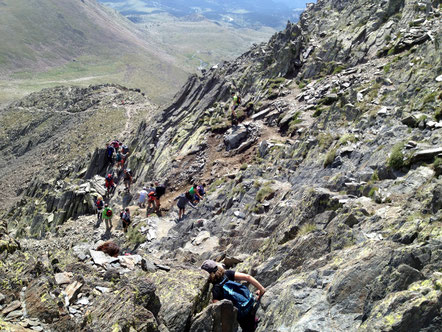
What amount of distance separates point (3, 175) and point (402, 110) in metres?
87.9

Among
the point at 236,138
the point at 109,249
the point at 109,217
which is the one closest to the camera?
the point at 109,249

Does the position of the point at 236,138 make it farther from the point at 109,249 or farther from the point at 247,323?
the point at 247,323

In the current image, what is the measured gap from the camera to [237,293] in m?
10.9

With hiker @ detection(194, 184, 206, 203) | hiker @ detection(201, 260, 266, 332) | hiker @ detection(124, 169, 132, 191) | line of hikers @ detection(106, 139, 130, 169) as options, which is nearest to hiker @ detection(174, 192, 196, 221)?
hiker @ detection(194, 184, 206, 203)

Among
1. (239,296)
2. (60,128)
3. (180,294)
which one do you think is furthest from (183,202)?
(60,128)

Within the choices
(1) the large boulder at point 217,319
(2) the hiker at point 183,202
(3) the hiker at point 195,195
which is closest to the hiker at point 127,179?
(2) the hiker at point 183,202

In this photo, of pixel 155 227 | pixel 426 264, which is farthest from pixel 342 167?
pixel 155 227

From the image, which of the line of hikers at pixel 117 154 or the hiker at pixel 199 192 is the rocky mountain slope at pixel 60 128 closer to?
the line of hikers at pixel 117 154

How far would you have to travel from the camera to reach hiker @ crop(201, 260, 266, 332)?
10531 millimetres

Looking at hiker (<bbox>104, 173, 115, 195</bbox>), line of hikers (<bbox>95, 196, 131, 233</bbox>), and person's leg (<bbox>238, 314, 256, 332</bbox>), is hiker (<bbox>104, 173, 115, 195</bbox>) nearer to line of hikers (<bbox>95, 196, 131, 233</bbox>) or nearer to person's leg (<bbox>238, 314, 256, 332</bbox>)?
line of hikers (<bbox>95, 196, 131, 233</bbox>)

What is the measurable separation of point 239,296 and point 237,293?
146 millimetres

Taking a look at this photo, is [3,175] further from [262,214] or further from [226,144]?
[262,214]

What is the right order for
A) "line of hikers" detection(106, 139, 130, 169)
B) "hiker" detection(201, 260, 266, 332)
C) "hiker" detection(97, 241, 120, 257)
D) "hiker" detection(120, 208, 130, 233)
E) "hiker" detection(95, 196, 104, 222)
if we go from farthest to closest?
"line of hikers" detection(106, 139, 130, 169), "hiker" detection(95, 196, 104, 222), "hiker" detection(120, 208, 130, 233), "hiker" detection(97, 241, 120, 257), "hiker" detection(201, 260, 266, 332)

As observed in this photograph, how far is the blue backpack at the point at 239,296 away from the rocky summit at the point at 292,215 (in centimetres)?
40
